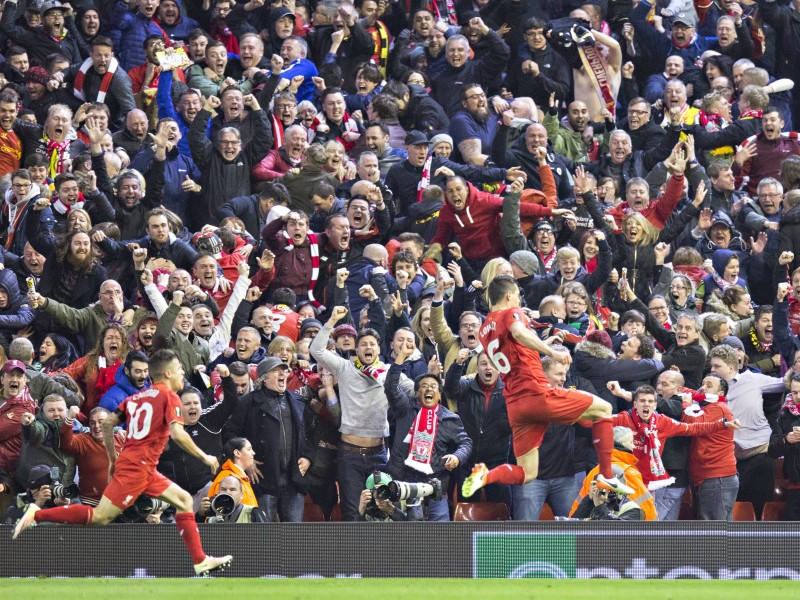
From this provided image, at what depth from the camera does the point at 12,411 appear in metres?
12.5

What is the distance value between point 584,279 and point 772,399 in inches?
81.9

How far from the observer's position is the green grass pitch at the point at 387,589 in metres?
10.5

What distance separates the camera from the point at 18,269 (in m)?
14.5

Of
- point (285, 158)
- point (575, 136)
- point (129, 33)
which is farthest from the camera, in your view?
point (129, 33)

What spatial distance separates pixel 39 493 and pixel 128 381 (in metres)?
1.46

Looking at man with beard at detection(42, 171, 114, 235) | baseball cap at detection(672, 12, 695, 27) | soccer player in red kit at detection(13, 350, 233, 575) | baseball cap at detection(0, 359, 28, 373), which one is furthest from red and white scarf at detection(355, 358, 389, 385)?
baseball cap at detection(672, 12, 695, 27)

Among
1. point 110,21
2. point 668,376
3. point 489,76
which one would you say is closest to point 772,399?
point 668,376

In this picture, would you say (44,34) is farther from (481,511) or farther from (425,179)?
(481,511)

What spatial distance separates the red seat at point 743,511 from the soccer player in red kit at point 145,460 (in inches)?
173

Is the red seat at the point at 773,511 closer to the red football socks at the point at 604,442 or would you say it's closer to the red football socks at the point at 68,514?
the red football socks at the point at 604,442

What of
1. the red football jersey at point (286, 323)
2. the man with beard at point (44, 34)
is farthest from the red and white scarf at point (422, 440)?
the man with beard at point (44, 34)

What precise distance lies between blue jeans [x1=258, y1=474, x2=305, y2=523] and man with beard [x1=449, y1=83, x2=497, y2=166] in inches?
197

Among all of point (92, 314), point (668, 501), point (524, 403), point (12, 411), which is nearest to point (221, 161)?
point (92, 314)

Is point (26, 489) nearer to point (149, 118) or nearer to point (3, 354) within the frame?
point (3, 354)
